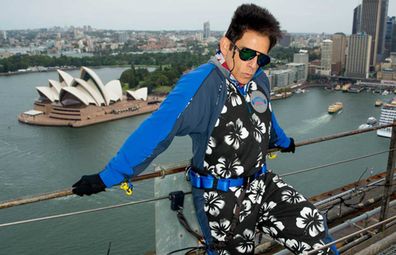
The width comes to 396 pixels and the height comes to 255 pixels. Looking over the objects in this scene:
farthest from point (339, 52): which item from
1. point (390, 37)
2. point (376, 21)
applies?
point (390, 37)

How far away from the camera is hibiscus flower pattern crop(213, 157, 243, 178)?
531 mm

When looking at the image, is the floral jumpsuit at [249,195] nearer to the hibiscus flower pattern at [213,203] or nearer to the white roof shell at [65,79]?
the hibiscus flower pattern at [213,203]

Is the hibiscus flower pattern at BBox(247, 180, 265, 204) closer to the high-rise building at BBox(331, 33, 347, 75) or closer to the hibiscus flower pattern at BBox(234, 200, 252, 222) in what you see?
the hibiscus flower pattern at BBox(234, 200, 252, 222)

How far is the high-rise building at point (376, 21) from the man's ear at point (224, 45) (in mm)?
27146

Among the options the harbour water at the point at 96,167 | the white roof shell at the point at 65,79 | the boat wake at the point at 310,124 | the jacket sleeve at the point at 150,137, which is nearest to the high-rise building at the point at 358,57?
the harbour water at the point at 96,167

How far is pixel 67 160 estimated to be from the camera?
6645 millimetres

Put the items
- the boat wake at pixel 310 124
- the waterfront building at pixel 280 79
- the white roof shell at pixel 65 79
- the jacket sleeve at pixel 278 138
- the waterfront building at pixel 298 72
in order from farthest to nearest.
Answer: the waterfront building at pixel 298 72, the waterfront building at pixel 280 79, the white roof shell at pixel 65 79, the boat wake at pixel 310 124, the jacket sleeve at pixel 278 138

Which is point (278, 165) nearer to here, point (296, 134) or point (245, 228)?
point (296, 134)

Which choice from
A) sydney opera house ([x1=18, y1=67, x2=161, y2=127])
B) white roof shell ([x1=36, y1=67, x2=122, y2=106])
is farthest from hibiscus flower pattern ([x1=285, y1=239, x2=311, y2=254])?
white roof shell ([x1=36, y1=67, x2=122, y2=106])

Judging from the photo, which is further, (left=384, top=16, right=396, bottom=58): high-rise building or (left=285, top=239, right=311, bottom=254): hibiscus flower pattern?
(left=384, top=16, right=396, bottom=58): high-rise building

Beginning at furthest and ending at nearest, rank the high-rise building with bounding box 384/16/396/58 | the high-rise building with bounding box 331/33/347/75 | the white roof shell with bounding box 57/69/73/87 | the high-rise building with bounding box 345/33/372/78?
1. the high-rise building with bounding box 384/16/396/58
2. the high-rise building with bounding box 331/33/347/75
3. the high-rise building with bounding box 345/33/372/78
4. the white roof shell with bounding box 57/69/73/87

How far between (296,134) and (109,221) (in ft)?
16.0

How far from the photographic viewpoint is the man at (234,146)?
1.63 ft

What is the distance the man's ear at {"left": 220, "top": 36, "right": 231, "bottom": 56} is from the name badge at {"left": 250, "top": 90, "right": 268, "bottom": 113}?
0.07 metres
